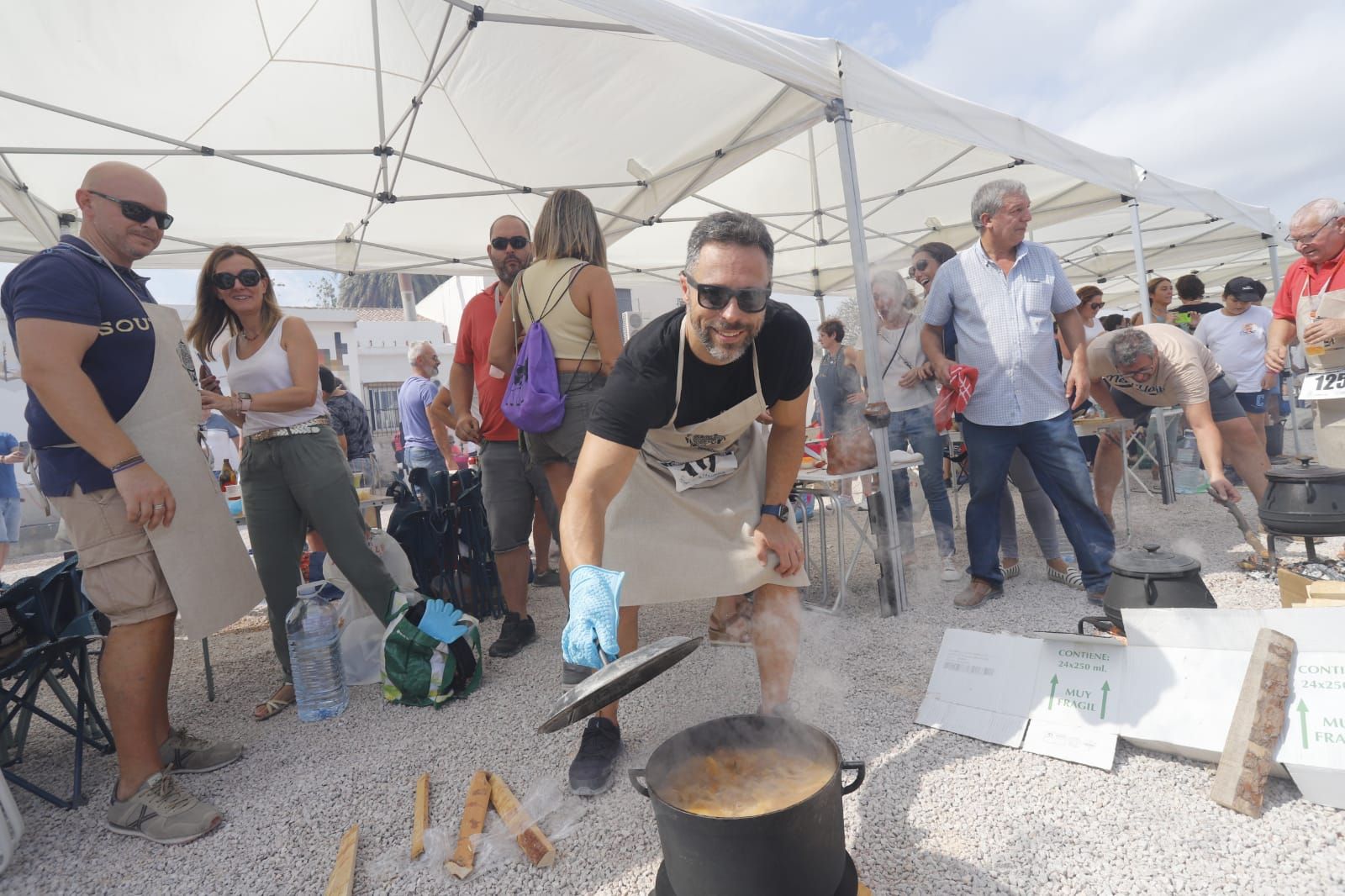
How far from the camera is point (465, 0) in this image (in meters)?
3.31

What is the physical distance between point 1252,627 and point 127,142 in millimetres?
6367

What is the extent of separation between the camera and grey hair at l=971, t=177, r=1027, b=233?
3279mm

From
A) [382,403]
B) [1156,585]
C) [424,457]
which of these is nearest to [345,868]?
[1156,585]

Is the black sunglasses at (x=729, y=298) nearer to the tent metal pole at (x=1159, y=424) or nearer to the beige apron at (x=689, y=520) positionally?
the beige apron at (x=689, y=520)

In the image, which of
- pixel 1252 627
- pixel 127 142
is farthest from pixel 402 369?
pixel 1252 627

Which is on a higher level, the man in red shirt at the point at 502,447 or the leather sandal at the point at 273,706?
the man in red shirt at the point at 502,447

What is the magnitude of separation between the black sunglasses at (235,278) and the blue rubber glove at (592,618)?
2.23 meters

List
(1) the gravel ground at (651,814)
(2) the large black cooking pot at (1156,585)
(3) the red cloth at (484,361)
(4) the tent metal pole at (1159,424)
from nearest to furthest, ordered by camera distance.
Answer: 1. (1) the gravel ground at (651,814)
2. (2) the large black cooking pot at (1156,585)
3. (3) the red cloth at (484,361)
4. (4) the tent metal pole at (1159,424)

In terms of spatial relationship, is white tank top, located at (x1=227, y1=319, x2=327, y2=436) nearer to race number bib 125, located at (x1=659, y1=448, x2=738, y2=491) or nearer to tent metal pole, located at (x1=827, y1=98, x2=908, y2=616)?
race number bib 125, located at (x1=659, y1=448, x2=738, y2=491)

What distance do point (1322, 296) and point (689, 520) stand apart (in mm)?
3674

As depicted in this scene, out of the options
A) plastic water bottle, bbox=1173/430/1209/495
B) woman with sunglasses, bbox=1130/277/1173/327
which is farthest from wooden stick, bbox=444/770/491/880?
woman with sunglasses, bbox=1130/277/1173/327

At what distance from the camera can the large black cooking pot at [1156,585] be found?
2.34 meters

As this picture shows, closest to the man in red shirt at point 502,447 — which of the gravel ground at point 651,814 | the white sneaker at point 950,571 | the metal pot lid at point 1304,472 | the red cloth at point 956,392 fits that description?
the gravel ground at point 651,814

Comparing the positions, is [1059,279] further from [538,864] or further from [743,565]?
[538,864]
